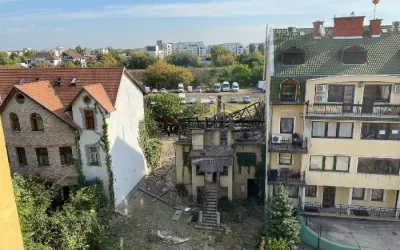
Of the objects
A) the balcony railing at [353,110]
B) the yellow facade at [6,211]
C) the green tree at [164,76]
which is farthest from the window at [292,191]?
the green tree at [164,76]

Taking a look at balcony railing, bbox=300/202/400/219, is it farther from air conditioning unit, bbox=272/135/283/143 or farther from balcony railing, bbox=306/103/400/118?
balcony railing, bbox=306/103/400/118

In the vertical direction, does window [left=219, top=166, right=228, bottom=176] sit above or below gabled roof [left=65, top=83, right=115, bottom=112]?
below

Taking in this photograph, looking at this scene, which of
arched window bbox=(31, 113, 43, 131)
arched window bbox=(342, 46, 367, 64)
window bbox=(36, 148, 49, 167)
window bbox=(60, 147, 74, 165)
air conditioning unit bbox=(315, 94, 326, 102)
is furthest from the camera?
window bbox=(36, 148, 49, 167)

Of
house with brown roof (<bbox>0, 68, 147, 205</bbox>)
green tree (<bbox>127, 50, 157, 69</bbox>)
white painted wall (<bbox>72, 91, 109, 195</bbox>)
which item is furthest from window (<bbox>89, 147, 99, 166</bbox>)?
green tree (<bbox>127, 50, 157, 69</bbox>)

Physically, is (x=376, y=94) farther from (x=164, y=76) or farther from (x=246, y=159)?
(x=164, y=76)

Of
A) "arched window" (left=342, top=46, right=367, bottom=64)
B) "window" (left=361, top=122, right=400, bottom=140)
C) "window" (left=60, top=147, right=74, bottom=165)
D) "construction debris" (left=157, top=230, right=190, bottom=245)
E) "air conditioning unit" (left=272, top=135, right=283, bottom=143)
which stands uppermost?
"arched window" (left=342, top=46, right=367, bottom=64)

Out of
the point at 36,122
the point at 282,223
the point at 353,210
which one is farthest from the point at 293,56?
the point at 36,122

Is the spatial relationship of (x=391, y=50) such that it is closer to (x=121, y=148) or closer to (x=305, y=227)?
(x=305, y=227)
